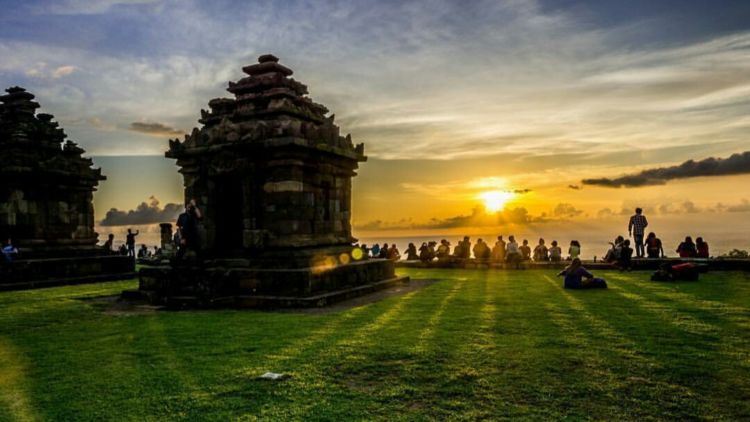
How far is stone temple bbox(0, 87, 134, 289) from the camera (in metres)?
22.4

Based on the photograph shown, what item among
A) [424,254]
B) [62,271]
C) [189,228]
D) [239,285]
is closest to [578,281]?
[239,285]

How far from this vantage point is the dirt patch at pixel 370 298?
43.8ft

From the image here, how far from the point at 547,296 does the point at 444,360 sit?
787 centimetres

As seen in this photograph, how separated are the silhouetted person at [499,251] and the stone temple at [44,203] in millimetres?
16793

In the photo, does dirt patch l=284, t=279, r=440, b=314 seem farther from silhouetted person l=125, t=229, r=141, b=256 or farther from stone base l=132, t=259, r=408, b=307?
silhouetted person l=125, t=229, r=141, b=256

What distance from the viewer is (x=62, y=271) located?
74.6ft

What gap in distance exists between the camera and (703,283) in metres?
17.7

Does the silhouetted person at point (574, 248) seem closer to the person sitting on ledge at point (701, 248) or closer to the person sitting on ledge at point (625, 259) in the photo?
the person sitting on ledge at point (625, 259)

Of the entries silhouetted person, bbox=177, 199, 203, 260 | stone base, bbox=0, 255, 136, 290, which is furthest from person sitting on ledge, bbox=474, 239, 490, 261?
stone base, bbox=0, 255, 136, 290

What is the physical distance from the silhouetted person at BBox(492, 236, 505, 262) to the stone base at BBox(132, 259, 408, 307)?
11543mm

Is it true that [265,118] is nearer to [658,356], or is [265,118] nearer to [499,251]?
[658,356]

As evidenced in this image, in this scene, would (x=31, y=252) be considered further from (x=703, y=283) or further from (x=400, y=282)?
(x=703, y=283)

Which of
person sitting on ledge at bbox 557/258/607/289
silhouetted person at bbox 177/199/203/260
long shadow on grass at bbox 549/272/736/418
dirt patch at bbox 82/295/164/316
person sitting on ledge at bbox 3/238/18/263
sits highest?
silhouetted person at bbox 177/199/203/260

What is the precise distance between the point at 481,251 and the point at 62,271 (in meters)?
18.2
